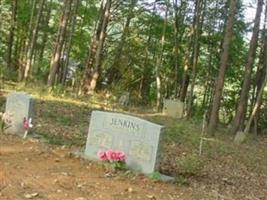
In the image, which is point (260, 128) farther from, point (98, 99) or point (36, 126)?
point (36, 126)

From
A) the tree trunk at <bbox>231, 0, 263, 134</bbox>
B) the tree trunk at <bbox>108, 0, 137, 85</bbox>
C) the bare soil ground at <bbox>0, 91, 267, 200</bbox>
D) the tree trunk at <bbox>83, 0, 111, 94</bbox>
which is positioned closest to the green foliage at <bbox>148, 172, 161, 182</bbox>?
the bare soil ground at <bbox>0, 91, 267, 200</bbox>

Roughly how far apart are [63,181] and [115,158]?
4.20ft

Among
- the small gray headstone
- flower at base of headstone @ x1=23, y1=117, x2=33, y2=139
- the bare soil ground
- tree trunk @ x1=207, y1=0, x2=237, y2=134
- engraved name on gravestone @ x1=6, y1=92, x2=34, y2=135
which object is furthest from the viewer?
the small gray headstone

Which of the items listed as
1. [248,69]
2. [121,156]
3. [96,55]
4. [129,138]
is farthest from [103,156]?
[96,55]

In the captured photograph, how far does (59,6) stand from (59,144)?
24131 millimetres

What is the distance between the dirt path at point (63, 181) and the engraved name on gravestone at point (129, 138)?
0.33m

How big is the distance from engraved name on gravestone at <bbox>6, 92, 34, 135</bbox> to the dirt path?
128cm

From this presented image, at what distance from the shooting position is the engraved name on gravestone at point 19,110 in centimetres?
924

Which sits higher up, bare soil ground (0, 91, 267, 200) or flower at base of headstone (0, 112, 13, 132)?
flower at base of headstone (0, 112, 13, 132)

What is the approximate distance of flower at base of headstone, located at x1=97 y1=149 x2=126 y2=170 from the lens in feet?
24.0

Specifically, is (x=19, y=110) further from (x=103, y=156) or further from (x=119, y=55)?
(x=119, y=55)

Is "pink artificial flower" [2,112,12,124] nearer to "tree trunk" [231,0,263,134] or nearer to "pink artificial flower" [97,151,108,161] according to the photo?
"pink artificial flower" [97,151,108,161]

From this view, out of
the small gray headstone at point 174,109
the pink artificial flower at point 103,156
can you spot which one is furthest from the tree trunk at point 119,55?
the pink artificial flower at point 103,156

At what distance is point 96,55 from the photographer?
23.9m
